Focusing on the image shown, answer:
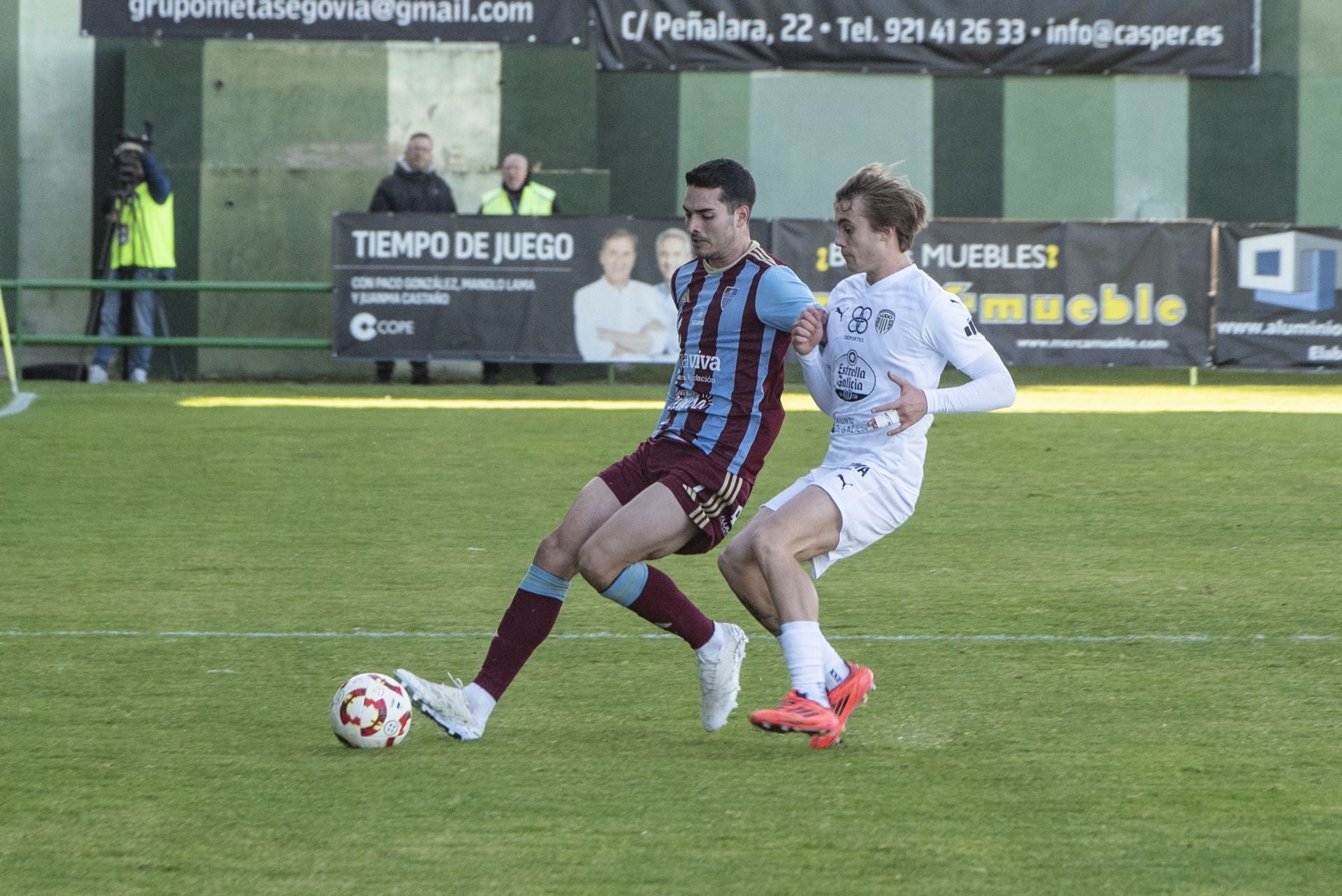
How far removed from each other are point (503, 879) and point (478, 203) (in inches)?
619

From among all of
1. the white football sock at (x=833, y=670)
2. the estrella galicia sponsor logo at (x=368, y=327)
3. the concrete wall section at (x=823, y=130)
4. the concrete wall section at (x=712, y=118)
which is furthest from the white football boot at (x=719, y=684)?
the concrete wall section at (x=823, y=130)

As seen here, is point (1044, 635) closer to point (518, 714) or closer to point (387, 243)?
point (518, 714)

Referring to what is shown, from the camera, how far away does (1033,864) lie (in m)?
3.99

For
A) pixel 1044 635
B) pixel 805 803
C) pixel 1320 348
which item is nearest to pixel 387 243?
pixel 1320 348

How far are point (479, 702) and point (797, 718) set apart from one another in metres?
0.93

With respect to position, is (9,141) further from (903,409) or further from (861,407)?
(903,409)

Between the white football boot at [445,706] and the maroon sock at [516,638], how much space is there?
0.43 ft

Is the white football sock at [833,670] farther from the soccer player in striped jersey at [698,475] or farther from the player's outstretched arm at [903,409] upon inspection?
the player's outstretched arm at [903,409]

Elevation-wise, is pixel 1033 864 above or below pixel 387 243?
below

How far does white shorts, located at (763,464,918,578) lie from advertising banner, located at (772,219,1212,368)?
39.1ft

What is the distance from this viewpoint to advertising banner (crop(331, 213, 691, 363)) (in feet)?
55.6

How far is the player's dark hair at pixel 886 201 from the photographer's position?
523cm

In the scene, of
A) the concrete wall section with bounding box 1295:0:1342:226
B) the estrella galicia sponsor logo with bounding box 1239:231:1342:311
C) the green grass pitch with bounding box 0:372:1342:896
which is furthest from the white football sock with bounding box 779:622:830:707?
the concrete wall section with bounding box 1295:0:1342:226

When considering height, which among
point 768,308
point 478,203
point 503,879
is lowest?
point 503,879
